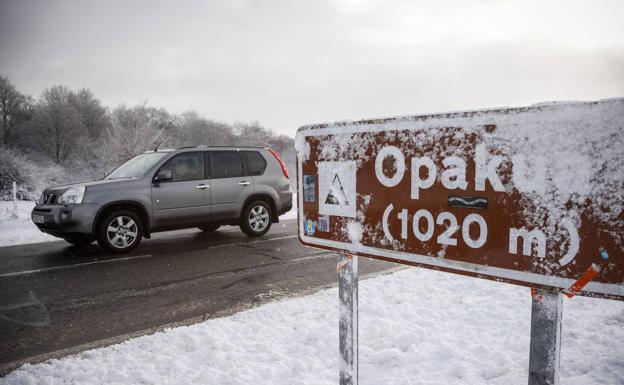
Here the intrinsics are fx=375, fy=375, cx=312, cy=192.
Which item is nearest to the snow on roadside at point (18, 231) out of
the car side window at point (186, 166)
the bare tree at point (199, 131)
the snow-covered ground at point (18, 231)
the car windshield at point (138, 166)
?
→ the snow-covered ground at point (18, 231)

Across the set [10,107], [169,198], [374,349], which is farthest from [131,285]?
[10,107]

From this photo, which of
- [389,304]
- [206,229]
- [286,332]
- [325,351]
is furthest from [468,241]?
[206,229]

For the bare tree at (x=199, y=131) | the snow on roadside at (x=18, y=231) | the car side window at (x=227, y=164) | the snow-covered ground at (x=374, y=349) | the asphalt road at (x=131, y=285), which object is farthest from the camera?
the bare tree at (x=199, y=131)

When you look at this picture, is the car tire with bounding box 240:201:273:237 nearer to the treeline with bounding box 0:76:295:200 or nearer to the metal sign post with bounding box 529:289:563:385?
the metal sign post with bounding box 529:289:563:385

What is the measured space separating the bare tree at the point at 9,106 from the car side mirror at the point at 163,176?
50.6 m

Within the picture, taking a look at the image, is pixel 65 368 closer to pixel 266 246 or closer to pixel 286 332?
pixel 286 332

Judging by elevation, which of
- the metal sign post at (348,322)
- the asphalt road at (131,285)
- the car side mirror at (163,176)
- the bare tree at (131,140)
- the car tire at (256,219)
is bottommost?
the asphalt road at (131,285)

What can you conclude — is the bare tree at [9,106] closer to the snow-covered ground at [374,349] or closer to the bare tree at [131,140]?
the bare tree at [131,140]

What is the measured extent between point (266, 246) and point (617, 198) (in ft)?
22.1

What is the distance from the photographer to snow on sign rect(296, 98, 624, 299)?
0.95m

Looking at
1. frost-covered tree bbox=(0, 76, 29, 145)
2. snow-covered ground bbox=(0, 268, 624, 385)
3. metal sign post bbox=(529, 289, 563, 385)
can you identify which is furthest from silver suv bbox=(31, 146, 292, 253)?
frost-covered tree bbox=(0, 76, 29, 145)

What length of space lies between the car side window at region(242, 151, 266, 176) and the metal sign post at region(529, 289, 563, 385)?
7514 mm

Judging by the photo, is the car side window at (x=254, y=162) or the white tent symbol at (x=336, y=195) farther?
the car side window at (x=254, y=162)

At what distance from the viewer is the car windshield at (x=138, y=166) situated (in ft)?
23.9
